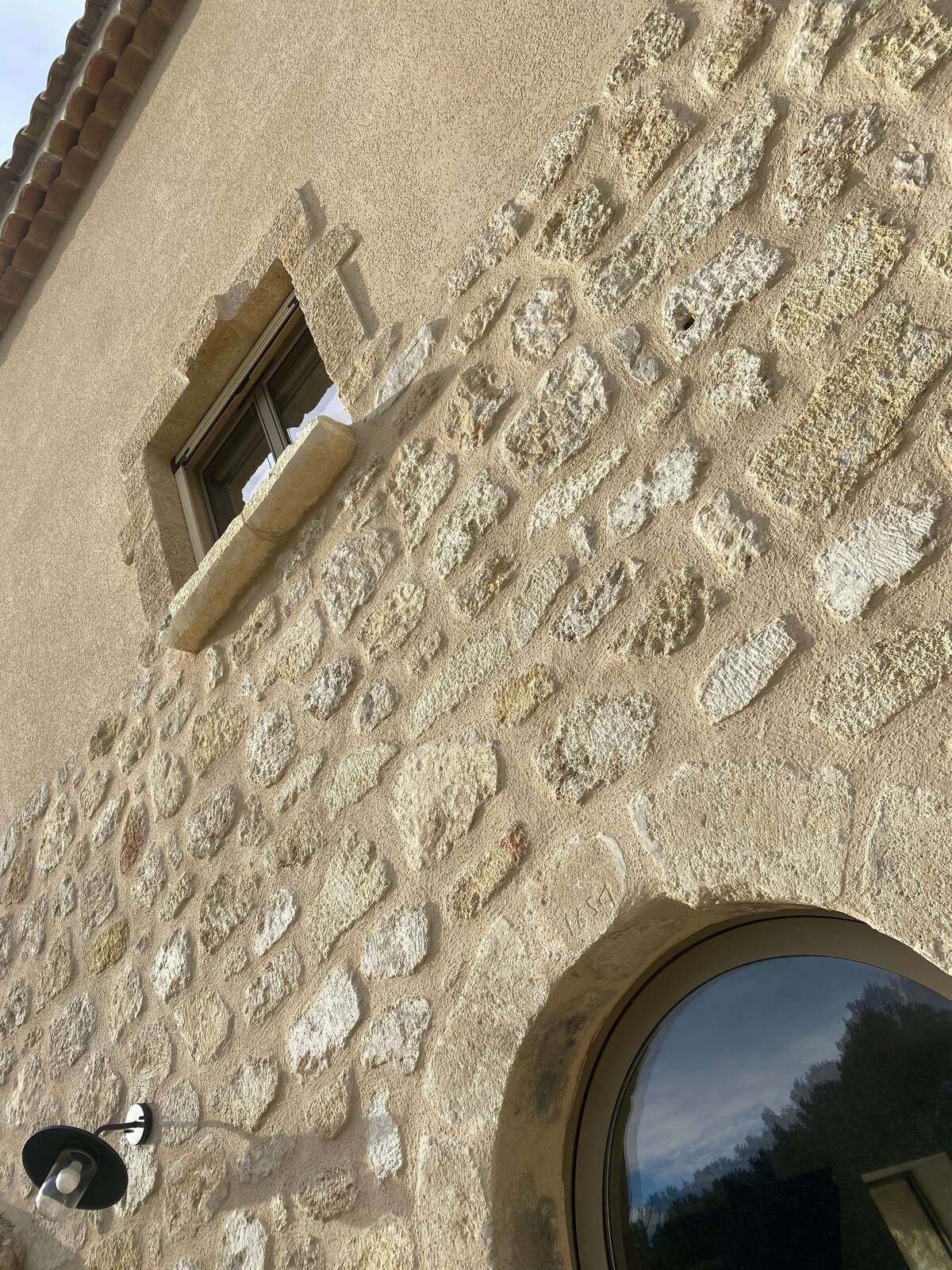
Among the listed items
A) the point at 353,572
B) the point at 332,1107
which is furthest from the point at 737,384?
the point at 332,1107

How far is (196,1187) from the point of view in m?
2.48

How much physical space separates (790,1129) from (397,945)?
0.84 m

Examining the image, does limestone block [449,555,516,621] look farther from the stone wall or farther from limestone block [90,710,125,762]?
limestone block [90,710,125,762]

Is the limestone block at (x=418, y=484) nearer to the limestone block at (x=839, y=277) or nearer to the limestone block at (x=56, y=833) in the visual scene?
the limestone block at (x=839, y=277)

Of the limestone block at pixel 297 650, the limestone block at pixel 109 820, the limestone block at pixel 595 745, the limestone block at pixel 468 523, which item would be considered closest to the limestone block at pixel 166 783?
the limestone block at pixel 109 820

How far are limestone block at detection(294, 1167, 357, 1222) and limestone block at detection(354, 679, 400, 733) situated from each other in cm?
94

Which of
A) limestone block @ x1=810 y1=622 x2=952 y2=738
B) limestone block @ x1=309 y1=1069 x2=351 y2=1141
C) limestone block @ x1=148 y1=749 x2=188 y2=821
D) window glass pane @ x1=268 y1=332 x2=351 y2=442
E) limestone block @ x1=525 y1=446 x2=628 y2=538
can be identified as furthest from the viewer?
window glass pane @ x1=268 y1=332 x2=351 y2=442

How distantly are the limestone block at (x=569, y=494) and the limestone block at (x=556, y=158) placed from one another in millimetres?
735

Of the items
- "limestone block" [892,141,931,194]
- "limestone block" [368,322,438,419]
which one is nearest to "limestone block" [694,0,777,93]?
"limestone block" [892,141,931,194]

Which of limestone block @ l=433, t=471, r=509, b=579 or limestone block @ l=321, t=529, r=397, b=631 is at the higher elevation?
limestone block @ l=321, t=529, r=397, b=631

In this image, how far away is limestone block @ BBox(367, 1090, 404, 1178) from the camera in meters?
2.06

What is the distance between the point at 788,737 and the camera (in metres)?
1.65

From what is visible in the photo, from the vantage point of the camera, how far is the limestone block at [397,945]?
2.16 m

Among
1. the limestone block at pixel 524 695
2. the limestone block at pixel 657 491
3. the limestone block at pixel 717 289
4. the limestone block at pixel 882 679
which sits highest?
the limestone block at pixel 717 289
